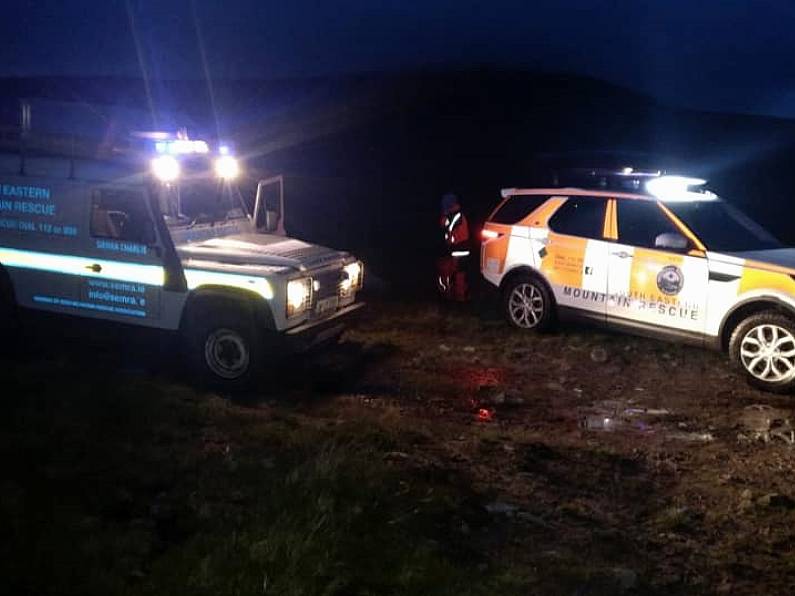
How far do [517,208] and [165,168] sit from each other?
4.27m

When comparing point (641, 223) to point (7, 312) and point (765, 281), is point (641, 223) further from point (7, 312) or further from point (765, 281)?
point (7, 312)

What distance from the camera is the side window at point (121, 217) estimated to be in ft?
24.6

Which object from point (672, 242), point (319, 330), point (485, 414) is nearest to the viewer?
point (485, 414)

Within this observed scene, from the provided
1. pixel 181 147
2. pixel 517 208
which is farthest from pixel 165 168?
pixel 517 208

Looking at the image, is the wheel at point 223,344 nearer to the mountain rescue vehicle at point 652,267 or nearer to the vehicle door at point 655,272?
the mountain rescue vehicle at point 652,267

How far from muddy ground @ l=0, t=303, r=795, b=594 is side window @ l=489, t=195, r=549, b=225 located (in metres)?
1.35

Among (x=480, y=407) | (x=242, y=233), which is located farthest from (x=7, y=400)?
(x=480, y=407)

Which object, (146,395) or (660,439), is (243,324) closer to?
(146,395)

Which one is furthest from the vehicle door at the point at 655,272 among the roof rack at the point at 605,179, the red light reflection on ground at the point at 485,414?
the red light reflection on ground at the point at 485,414

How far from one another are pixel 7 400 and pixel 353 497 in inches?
122

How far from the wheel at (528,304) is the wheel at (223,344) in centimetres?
370

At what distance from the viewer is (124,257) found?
7602 millimetres

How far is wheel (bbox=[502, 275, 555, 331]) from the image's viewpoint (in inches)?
378

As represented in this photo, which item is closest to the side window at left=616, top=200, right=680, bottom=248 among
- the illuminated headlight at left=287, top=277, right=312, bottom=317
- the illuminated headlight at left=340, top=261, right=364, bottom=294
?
the illuminated headlight at left=340, top=261, right=364, bottom=294
